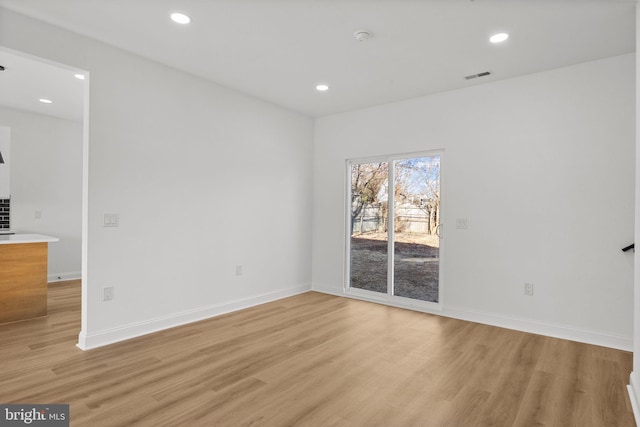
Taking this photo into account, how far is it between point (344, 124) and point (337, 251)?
1.97m

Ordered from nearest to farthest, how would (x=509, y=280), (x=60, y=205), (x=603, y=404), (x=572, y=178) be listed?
(x=603, y=404) < (x=572, y=178) < (x=509, y=280) < (x=60, y=205)

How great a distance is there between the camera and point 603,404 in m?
2.25

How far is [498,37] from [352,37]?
49.5 inches

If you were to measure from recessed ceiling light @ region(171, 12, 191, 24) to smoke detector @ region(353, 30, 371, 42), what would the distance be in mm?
1378

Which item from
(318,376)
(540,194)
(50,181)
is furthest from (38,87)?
(540,194)

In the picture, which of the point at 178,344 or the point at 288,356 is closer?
the point at 288,356

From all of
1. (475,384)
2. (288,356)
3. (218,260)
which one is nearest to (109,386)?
(288,356)

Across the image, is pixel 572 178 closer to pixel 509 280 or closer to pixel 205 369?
pixel 509 280

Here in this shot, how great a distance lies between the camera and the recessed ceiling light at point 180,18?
2.65 metres

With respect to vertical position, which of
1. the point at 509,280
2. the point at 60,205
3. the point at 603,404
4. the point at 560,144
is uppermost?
the point at 560,144

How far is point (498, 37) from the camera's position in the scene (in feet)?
9.59

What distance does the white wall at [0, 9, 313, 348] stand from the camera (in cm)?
308

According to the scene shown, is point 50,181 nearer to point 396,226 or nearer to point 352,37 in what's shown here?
point 352,37

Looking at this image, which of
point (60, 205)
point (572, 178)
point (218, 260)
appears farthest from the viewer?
point (60, 205)
